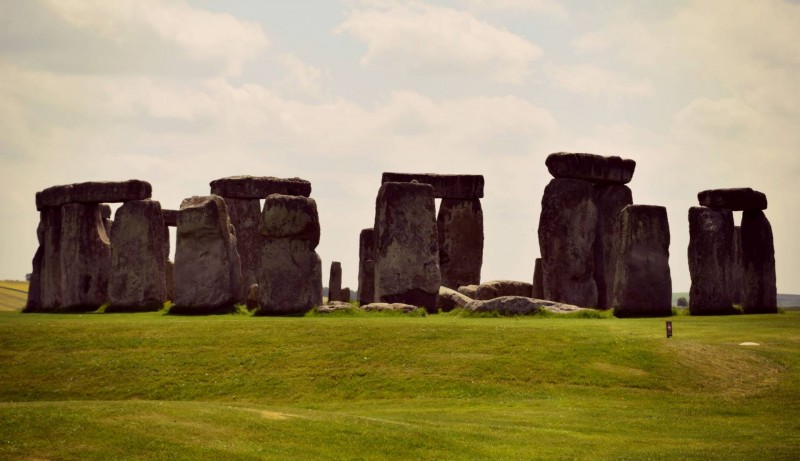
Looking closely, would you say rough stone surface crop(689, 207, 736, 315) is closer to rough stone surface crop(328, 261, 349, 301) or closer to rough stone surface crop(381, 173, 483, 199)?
rough stone surface crop(381, 173, 483, 199)

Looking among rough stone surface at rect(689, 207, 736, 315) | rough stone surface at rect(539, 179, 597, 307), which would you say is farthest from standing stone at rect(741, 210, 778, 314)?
rough stone surface at rect(539, 179, 597, 307)

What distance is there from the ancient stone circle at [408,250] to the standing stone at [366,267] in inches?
4.1

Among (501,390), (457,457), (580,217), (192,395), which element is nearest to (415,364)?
(501,390)

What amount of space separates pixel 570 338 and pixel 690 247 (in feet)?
34.0

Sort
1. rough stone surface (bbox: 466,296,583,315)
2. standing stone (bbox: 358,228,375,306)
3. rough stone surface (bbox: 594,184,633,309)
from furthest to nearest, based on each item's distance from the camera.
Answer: standing stone (bbox: 358,228,375,306)
rough stone surface (bbox: 594,184,633,309)
rough stone surface (bbox: 466,296,583,315)

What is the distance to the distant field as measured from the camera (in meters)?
80.9

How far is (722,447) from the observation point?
2169 cm

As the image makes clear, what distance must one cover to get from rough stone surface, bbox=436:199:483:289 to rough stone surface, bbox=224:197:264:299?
760cm

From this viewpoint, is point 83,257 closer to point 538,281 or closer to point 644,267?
point 538,281

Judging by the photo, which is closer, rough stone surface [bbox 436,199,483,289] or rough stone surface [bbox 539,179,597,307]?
rough stone surface [bbox 539,179,597,307]

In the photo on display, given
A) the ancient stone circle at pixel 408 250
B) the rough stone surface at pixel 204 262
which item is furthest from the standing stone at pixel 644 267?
the rough stone surface at pixel 204 262

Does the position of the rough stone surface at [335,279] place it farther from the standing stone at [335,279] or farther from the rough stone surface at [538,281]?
the rough stone surface at [538,281]

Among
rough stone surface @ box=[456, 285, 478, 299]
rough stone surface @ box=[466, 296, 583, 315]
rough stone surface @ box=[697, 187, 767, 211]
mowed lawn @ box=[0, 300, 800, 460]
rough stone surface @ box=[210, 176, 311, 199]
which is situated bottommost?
mowed lawn @ box=[0, 300, 800, 460]

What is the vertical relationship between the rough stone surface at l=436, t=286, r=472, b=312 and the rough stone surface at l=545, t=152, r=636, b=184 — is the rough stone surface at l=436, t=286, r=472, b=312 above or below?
below
